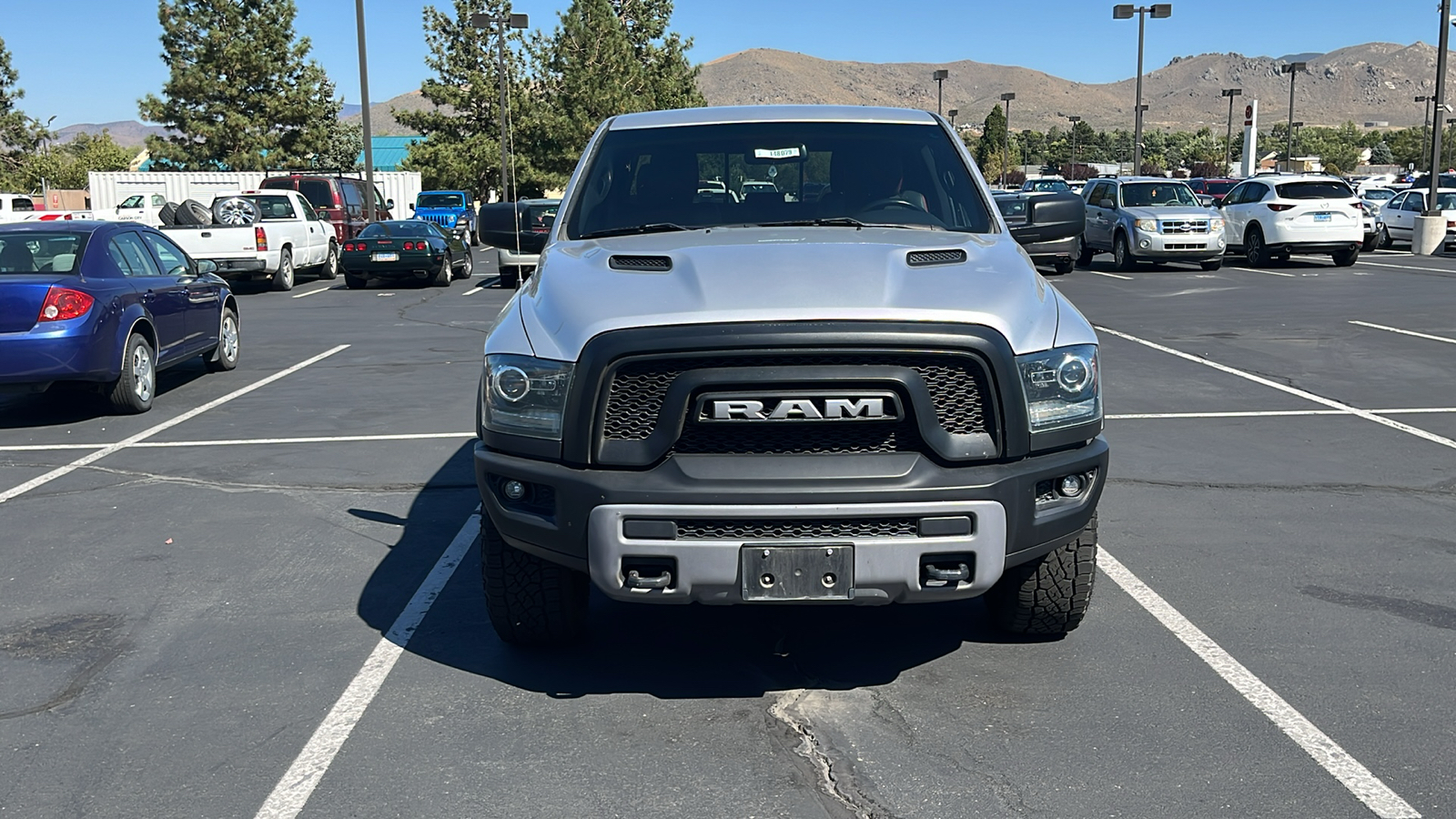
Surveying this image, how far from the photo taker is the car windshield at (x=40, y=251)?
10.0m

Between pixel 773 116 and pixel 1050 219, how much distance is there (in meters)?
1.29

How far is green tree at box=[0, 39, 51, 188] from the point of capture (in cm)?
6594

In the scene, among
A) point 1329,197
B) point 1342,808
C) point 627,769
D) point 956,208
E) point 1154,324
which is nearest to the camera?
point 1342,808

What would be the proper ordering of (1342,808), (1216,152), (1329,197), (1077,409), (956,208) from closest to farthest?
(1342,808), (1077,409), (956,208), (1329,197), (1216,152)

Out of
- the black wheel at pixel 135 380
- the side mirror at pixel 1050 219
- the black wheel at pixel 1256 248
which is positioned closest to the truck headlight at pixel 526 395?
the side mirror at pixel 1050 219

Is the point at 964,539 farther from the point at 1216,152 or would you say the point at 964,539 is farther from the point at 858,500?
the point at 1216,152

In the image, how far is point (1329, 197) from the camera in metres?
24.9

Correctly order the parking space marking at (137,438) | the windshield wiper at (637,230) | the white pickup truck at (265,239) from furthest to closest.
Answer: the white pickup truck at (265,239) < the parking space marking at (137,438) < the windshield wiper at (637,230)

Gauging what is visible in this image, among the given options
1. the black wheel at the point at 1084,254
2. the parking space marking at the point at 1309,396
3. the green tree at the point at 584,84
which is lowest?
the parking space marking at the point at 1309,396

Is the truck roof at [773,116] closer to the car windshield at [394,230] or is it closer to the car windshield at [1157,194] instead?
the car windshield at [394,230]

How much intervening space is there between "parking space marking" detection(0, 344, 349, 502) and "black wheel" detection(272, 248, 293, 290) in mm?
10126

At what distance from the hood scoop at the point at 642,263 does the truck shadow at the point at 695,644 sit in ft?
4.51

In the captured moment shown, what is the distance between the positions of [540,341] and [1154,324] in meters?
12.8

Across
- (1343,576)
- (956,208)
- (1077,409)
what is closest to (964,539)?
(1077,409)
